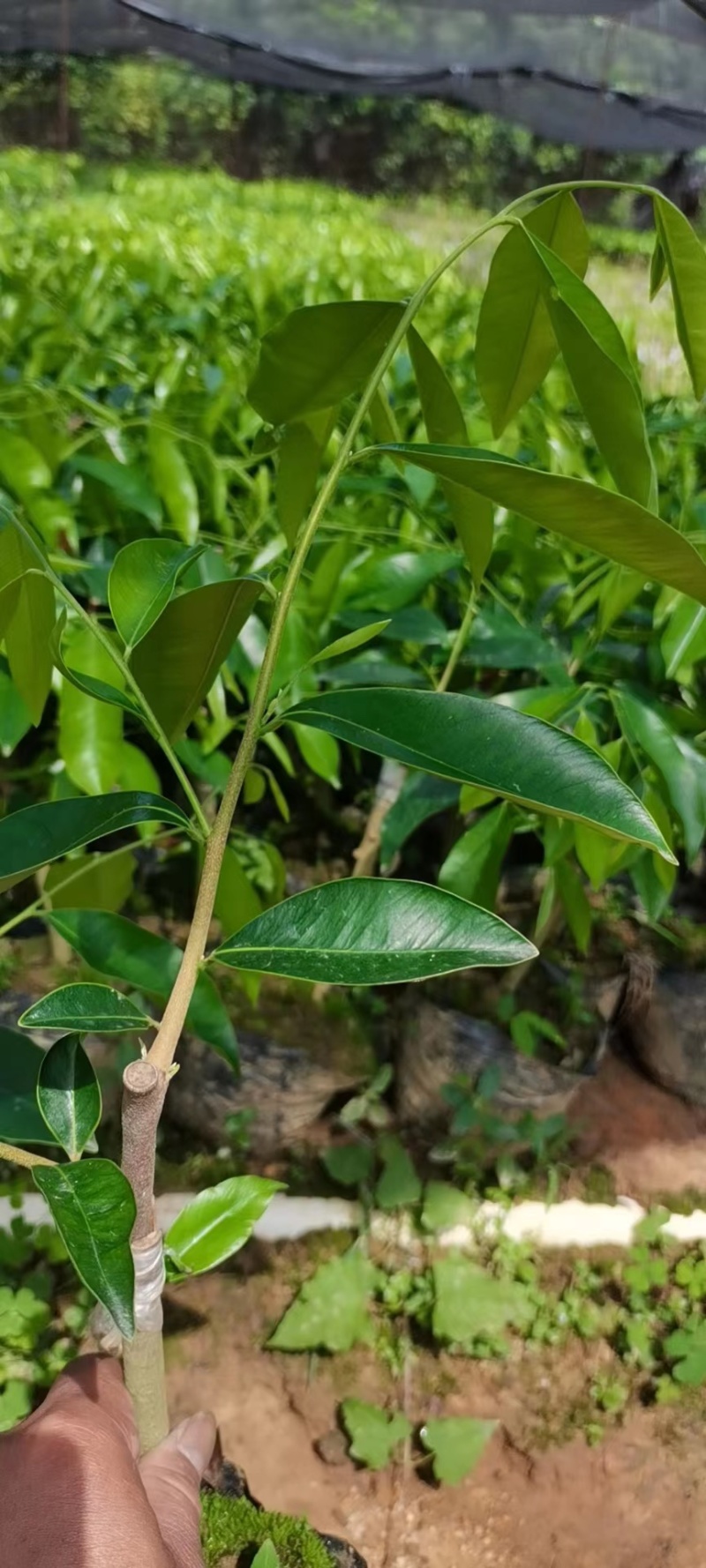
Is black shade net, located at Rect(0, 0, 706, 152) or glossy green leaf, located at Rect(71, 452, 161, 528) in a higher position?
black shade net, located at Rect(0, 0, 706, 152)

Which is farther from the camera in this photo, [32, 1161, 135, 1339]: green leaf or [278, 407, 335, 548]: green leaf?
[278, 407, 335, 548]: green leaf

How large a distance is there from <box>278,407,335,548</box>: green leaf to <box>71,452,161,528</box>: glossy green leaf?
1.60 feet

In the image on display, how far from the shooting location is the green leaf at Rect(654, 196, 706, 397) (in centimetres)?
53

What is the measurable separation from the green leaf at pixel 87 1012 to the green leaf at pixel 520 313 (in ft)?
1.32

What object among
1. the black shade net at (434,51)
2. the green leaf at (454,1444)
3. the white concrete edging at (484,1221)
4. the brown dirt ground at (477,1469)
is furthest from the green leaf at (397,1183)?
the black shade net at (434,51)

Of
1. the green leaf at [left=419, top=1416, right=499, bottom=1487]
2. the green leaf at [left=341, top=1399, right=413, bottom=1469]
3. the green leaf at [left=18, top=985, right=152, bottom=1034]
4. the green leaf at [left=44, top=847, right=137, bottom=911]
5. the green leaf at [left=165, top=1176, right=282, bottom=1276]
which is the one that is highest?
the green leaf at [left=18, top=985, right=152, bottom=1034]

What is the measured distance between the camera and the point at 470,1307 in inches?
54.4

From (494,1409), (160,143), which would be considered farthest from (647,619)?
(160,143)

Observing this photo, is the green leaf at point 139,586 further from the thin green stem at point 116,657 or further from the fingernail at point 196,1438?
the fingernail at point 196,1438

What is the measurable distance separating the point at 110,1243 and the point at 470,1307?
1.07m

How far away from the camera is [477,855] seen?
1.06m

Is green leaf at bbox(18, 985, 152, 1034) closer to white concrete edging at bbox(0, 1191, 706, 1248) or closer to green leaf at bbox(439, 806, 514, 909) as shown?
green leaf at bbox(439, 806, 514, 909)

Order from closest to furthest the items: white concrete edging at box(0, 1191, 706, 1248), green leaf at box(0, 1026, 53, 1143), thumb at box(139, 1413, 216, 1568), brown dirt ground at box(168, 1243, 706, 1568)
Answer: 1. green leaf at box(0, 1026, 53, 1143)
2. thumb at box(139, 1413, 216, 1568)
3. brown dirt ground at box(168, 1243, 706, 1568)
4. white concrete edging at box(0, 1191, 706, 1248)

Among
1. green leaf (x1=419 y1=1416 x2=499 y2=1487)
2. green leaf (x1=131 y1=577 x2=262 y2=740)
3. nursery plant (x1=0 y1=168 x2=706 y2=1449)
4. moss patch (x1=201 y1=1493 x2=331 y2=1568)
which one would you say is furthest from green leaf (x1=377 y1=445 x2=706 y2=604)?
green leaf (x1=419 y1=1416 x2=499 y2=1487)
